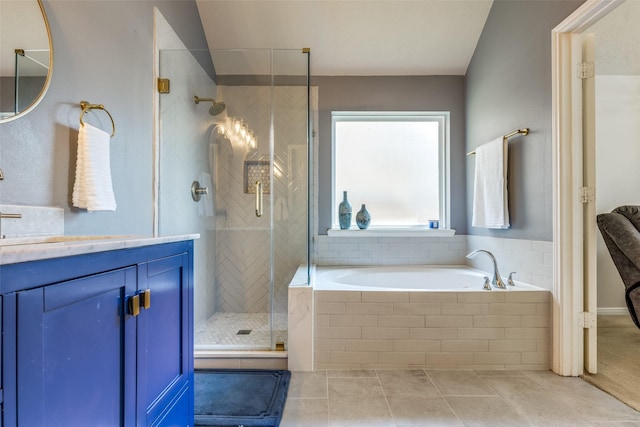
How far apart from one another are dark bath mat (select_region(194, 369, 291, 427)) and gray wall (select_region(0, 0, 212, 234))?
951 mm

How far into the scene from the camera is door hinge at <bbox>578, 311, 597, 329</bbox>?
6.23 ft

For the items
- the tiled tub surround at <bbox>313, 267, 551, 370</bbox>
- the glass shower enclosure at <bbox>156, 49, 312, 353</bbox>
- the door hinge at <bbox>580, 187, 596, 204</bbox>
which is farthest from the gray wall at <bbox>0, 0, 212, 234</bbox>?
the door hinge at <bbox>580, 187, 596, 204</bbox>

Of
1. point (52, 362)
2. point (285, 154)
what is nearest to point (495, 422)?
point (52, 362)

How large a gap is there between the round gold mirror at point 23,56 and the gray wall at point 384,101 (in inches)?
86.9

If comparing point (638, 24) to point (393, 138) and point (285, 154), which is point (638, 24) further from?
point (285, 154)

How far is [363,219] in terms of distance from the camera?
3.08m

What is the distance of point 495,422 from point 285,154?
7.17 ft

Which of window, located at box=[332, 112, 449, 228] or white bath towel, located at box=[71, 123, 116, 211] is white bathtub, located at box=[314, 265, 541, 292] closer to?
window, located at box=[332, 112, 449, 228]

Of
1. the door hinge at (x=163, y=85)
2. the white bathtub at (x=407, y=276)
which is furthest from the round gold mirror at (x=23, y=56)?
the white bathtub at (x=407, y=276)

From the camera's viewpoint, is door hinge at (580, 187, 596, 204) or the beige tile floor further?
door hinge at (580, 187, 596, 204)

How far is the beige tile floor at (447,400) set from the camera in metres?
1.46

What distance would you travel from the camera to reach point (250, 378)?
71.9 inches

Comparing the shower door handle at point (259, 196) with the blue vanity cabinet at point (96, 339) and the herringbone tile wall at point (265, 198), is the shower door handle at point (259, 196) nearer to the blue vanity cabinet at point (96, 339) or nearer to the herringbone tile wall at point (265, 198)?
the herringbone tile wall at point (265, 198)

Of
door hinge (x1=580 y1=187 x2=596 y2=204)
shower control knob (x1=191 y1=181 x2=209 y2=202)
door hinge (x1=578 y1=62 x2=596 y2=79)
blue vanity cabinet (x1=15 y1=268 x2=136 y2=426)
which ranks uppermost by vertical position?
door hinge (x1=578 y1=62 x2=596 y2=79)
